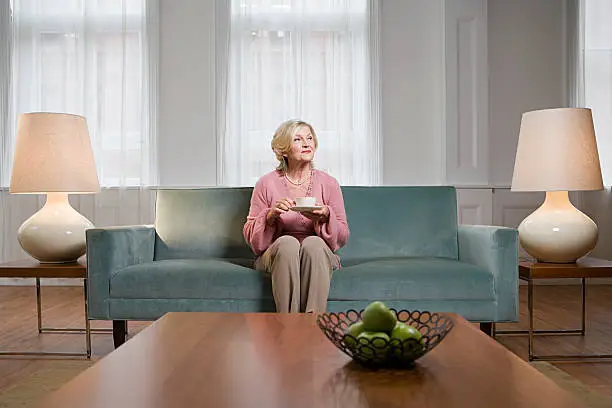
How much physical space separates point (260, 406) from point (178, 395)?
0.16 metres

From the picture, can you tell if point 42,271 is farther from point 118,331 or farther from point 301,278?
point 301,278

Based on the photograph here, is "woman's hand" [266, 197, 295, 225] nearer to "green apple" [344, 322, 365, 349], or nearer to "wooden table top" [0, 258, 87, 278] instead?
"wooden table top" [0, 258, 87, 278]

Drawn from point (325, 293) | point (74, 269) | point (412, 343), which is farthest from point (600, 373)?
point (74, 269)

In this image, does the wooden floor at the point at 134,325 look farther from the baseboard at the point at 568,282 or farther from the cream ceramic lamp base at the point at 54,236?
the cream ceramic lamp base at the point at 54,236

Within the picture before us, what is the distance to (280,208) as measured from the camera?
2830mm

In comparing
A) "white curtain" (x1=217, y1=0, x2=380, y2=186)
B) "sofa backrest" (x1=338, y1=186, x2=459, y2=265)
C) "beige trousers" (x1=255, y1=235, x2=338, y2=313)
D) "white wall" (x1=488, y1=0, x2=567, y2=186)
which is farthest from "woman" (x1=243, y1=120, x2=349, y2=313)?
"white wall" (x1=488, y1=0, x2=567, y2=186)

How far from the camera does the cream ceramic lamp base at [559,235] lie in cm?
296

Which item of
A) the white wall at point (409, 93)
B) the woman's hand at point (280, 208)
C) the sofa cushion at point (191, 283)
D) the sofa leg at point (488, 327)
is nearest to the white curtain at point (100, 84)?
the white wall at point (409, 93)

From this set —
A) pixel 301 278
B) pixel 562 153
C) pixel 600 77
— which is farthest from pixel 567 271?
pixel 600 77

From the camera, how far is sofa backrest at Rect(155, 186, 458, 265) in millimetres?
3279

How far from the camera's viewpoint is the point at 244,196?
3395 millimetres

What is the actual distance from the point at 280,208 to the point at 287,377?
1551mm

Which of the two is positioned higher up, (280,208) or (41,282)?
(280,208)

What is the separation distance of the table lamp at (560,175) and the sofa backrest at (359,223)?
409 mm
